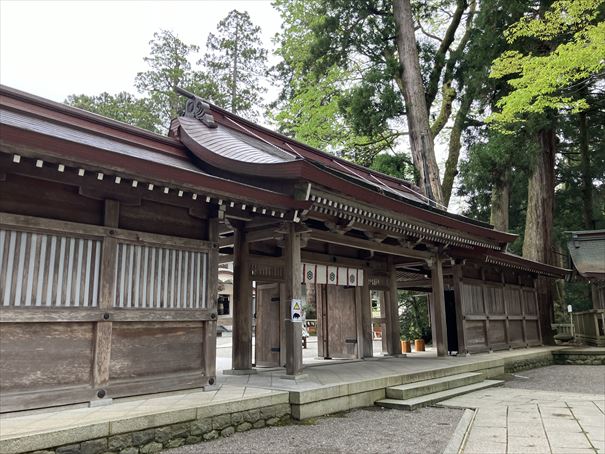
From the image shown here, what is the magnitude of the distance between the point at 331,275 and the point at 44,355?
6.07 metres

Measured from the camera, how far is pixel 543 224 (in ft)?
53.7

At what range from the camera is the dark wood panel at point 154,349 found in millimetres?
5348

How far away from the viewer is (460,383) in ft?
28.7

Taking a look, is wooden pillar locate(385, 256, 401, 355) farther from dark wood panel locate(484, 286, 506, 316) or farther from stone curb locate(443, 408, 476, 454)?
stone curb locate(443, 408, 476, 454)

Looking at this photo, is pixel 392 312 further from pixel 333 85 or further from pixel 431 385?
pixel 333 85

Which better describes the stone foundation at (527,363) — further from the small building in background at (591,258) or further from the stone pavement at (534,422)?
the stone pavement at (534,422)

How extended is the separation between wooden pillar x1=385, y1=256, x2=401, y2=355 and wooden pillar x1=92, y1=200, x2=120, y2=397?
7.91 m

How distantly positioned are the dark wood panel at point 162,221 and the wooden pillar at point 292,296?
1370 millimetres

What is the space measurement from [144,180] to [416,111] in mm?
12280

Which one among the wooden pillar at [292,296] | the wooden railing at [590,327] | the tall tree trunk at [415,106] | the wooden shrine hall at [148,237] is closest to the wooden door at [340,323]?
the wooden shrine hall at [148,237]

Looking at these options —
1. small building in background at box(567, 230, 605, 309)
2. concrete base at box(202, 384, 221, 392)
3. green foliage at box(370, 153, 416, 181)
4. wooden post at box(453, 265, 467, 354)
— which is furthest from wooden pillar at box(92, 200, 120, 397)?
small building in background at box(567, 230, 605, 309)

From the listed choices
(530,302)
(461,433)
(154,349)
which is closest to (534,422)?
(461,433)

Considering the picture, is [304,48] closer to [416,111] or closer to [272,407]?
[416,111]

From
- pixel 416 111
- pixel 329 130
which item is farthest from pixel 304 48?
pixel 416 111
